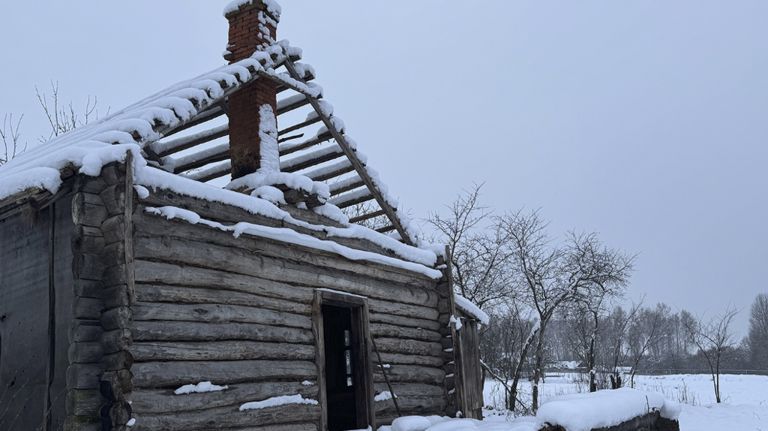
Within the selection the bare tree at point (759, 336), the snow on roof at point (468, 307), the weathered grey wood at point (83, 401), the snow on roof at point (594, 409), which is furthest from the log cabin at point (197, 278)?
the bare tree at point (759, 336)

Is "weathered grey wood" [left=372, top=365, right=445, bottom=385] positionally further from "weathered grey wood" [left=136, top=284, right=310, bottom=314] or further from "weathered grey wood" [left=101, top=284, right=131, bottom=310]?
"weathered grey wood" [left=101, top=284, right=131, bottom=310]

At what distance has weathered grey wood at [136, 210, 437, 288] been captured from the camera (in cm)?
627

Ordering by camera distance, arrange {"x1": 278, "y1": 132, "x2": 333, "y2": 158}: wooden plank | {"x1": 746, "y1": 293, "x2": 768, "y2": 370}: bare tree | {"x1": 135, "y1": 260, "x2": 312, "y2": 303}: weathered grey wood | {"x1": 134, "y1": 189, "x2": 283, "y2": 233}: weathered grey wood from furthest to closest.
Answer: {"x1": 746, "y1": 293, "x2": 768, "y2": 370}: bare tree < {"x1": 278, "y1": 132, "x2": 333, "y2": 158}: wooden plank < {"x1": 134, "y1": 189, "x2": 283, "y2": 233}: weathered grey wood < {"x1": 135, "y1": 260, "x2": 312, "y2": 303}: weathered grey wood

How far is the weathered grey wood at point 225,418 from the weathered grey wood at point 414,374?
1795 millimetres

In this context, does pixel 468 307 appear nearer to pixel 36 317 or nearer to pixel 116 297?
pixel 116 297

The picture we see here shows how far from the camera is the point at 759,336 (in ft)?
179

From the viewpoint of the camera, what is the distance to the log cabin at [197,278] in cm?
585

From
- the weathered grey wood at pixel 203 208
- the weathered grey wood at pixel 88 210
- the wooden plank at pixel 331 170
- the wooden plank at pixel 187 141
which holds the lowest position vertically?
the weathered grey wood at pixel 88 210

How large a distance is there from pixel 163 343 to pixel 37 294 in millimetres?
1443

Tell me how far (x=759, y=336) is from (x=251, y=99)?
58402 millimetres

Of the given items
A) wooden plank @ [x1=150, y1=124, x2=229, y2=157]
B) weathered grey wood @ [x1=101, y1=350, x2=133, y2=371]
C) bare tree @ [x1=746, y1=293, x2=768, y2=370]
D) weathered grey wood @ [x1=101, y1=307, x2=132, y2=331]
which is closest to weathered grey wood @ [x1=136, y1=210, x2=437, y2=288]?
weathered grey wood @ [x1=101, y1=307, x2=132, y2=331]

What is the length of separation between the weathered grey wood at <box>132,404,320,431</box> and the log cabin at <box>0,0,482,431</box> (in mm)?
18

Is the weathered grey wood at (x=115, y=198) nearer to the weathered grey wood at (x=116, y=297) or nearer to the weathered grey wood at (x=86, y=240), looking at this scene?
the weathered grey wood at (x=86, y=240)

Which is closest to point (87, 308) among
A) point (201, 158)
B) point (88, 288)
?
point (88, 288)
